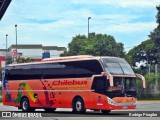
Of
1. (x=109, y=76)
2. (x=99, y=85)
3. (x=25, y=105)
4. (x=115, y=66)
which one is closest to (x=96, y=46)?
(x=25, y=105)

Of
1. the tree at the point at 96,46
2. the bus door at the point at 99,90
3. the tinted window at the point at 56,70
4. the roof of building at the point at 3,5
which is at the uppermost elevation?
the tree at the point at 96,46

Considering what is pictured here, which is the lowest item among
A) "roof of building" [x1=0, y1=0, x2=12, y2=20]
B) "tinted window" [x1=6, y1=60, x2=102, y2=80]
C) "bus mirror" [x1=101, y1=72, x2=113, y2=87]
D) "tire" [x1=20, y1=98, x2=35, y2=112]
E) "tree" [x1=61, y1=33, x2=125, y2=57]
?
"tire" [x1=20, y1=98, x2=35, y2=112]

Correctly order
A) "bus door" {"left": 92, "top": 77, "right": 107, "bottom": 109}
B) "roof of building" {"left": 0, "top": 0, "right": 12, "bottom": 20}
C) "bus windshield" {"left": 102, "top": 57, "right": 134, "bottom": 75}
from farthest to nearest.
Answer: "bus windshield" {"left": 102, "top": 57, "right": 134, "bottom": 75} < "bus door" {"left": 92, "top": 77, "right": 107, "bottom": 109} < "roof of building" {"left": 0, "top": 0, "right": 12, "bottom": 20}

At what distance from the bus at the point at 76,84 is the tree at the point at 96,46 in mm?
45419

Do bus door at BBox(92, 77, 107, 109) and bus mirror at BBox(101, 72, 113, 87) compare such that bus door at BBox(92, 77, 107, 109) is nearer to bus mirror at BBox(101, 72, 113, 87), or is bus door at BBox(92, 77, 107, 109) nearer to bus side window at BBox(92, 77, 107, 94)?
bus side window at BBox(92, 77, 107, 94)

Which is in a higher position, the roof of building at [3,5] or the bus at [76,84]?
the roof of building at [3,5]

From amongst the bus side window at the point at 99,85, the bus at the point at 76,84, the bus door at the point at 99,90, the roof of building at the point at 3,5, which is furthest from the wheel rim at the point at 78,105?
the roof of building at the point at 3,5

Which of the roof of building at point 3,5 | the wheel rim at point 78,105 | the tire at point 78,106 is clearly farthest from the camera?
the wheel rim at point 78,105

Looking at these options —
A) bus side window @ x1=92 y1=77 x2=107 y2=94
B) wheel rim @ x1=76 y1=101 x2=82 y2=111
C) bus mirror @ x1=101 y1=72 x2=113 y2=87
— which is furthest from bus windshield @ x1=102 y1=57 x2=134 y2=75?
wheel rim @ x1=76 y1=101 x2=82 y2=111

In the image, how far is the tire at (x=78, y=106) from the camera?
2495 cm

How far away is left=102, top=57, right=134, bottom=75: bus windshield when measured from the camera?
2406 centimetres

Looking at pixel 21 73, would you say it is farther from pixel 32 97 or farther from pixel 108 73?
pixel 108 73

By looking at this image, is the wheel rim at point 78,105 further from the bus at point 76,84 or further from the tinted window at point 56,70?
the tinted window at point 56,70

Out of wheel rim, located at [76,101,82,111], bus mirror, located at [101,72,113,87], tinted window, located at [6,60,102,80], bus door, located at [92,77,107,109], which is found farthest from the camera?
wheel rim, located at [76,101,82,111]
